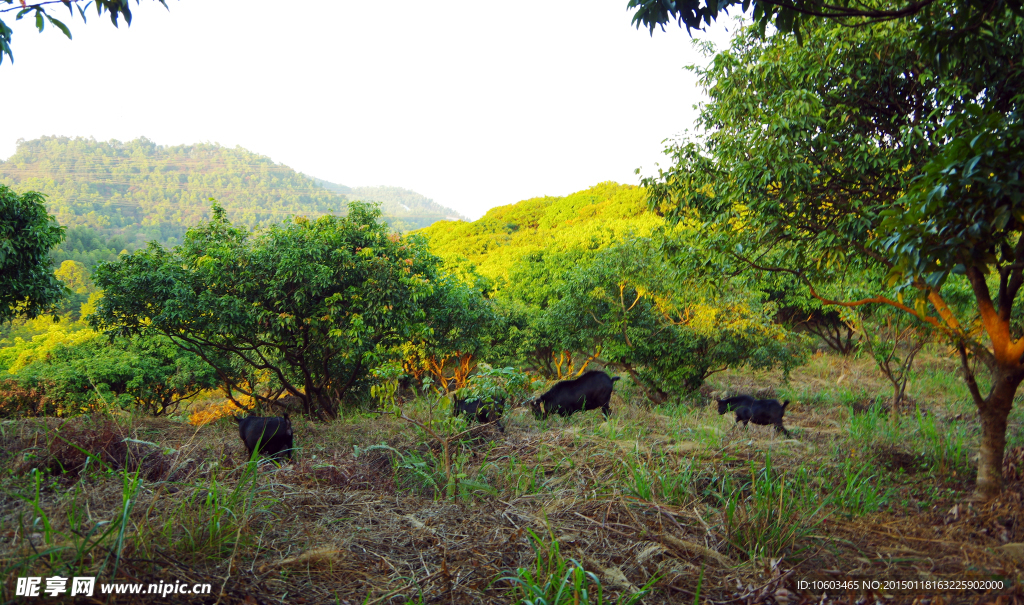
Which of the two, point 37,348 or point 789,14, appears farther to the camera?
point 37,348

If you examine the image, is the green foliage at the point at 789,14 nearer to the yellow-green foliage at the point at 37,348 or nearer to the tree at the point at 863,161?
the tree at the point at 863,161

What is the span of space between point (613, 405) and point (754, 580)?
8.63 metres

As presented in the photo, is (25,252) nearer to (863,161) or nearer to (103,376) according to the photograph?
(103,376)

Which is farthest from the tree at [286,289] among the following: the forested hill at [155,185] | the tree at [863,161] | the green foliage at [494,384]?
the forested hill at [155,185]

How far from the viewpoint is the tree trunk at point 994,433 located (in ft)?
14.1

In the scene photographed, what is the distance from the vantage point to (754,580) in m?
2.63

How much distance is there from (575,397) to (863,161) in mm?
5088

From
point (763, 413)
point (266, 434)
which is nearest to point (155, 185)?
point (266, 434)

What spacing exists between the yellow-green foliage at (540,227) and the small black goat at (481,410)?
17.5 metres

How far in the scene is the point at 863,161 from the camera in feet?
16.1

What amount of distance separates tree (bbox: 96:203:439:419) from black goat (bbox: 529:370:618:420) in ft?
8.92

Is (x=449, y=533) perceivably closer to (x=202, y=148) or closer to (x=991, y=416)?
(x=991, y=416)

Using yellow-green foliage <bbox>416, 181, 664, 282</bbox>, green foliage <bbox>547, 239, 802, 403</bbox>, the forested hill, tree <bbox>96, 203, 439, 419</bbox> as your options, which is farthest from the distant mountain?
tree <bbox>96, 203, 439, 419</bbox>

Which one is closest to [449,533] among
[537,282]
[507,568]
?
[507,568]
